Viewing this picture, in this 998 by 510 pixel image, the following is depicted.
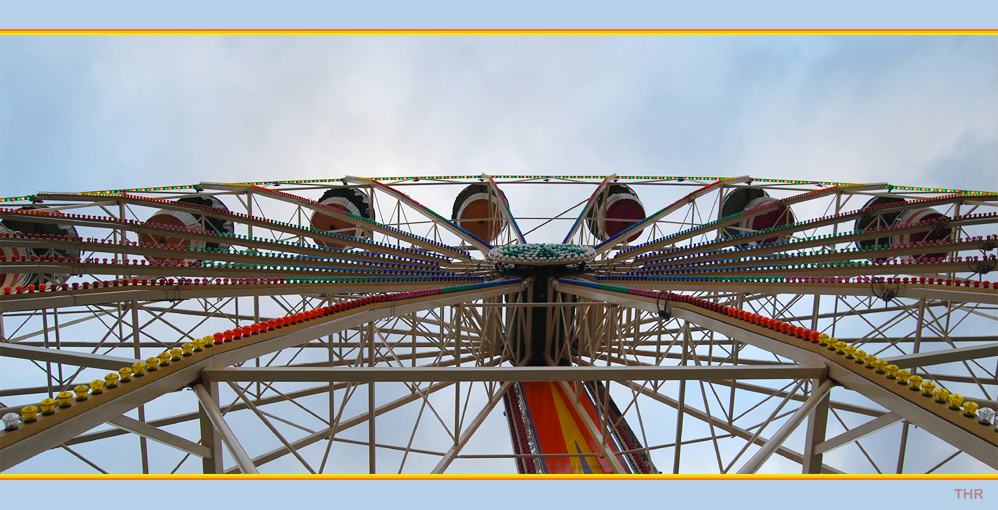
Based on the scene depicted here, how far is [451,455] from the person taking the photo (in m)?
10.9

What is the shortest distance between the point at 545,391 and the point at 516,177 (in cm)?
1112

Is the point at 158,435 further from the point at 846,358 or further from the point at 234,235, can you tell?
the point at 234,235

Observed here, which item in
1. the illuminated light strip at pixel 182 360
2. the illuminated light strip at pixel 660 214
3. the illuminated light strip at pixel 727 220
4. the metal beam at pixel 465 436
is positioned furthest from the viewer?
the illuminated light strip at pixel 660 214

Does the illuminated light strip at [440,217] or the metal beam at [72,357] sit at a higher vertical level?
the illuminated light strip at [440,217]

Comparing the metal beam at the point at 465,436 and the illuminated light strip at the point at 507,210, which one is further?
the illuminated light strip at the point at 507,210

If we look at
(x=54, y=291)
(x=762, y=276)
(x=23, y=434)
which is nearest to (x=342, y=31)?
(x=23, y=434)

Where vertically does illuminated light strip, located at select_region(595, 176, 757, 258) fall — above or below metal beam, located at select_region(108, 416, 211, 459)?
above

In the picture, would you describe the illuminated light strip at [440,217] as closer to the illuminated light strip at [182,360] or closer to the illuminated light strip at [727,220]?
the illuminated light strip at [727,220]

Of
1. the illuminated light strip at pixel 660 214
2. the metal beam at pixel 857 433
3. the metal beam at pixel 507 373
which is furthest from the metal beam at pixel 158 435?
the illuminated light strip at pixel 660 214

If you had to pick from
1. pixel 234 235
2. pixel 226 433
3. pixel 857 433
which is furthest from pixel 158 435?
pixel 234 235

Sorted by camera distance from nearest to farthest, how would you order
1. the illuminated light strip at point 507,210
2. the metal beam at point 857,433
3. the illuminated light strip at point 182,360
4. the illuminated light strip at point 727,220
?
the illuminated light strip at point 182,360 → the metal beam at point 857,433 → the illuminated light strip at point 727,220 → the illuminated light strip at point 507,210

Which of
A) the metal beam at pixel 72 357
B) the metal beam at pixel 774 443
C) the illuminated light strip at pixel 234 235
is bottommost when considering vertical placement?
the metal beam at pixel 774 443

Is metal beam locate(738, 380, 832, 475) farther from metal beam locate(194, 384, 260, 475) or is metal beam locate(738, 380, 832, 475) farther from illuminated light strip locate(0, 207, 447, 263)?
illuminated light strip locate(0, 207, 447, 263)

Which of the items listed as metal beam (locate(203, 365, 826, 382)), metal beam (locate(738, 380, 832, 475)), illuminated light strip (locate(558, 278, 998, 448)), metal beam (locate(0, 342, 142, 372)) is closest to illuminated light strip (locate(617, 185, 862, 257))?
illuminated light strip (locate(558, 278, 998, 448))
